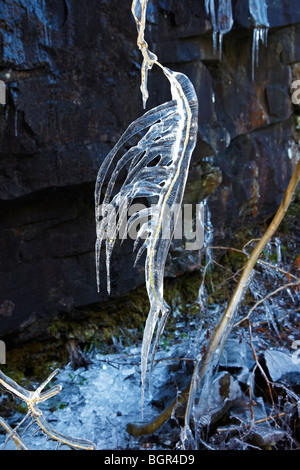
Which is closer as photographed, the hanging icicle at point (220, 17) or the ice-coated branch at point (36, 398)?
the ice-coated branch at point (36, 398)

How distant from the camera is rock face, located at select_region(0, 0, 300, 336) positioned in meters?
2.61

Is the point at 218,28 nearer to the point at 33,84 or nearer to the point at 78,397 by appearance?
the point at 33,84

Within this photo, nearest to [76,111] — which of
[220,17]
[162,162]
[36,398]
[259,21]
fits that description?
[162,162]

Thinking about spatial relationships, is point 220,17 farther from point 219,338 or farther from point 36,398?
point 36,398

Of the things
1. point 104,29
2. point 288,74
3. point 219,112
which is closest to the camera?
point 104,29

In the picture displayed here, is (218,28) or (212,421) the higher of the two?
(218,28)

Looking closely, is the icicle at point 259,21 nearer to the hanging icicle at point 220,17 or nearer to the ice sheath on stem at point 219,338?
the hanging icicle at point 220,17

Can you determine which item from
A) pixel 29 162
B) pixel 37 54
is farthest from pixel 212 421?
pixel 37 54

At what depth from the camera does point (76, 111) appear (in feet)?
9.17

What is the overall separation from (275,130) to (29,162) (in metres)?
2.56

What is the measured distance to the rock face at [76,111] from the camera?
103 inches

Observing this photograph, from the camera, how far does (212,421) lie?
2.51m

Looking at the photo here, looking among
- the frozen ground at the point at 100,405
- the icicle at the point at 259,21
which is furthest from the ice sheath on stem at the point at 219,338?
the icicle at the point at 259,21

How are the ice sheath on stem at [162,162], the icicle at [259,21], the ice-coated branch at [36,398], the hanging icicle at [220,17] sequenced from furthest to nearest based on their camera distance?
1. the icicle at [259,21]
2. the hanging icicle at [220,17]
3. the ice sheath on stem at [162,162]
4. the ice-coated branch at [36,398]
